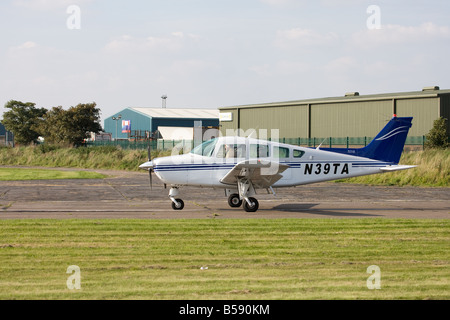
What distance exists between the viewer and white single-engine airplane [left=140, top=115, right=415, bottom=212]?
17.2 metres

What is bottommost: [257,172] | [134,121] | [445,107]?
[257,172]

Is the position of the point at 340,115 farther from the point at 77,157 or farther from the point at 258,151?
the point at 258,151

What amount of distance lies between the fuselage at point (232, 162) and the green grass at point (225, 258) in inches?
133

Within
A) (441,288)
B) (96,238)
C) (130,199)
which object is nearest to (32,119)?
(130,199)

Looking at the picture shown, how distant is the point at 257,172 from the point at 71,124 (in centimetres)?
5916

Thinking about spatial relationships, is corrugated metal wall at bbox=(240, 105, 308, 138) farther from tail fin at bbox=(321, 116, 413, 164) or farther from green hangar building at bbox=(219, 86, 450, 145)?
tail fin at bbox=(321, 116, 413, 164)

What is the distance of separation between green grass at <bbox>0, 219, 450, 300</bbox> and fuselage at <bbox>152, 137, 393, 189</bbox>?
337 cm

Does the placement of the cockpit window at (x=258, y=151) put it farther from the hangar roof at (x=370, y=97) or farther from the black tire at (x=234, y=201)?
the hangar roof at (x=370, y=97)

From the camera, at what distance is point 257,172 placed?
56.5 feet

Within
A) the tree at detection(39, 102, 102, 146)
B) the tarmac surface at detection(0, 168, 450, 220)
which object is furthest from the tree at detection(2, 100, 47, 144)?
the tarmac surface at detection(0, 168, 450, 220)

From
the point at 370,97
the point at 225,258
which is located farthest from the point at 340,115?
the point at 225,258

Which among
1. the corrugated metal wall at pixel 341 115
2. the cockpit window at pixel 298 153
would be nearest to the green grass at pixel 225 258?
the cockpit window at pixel 298 153
